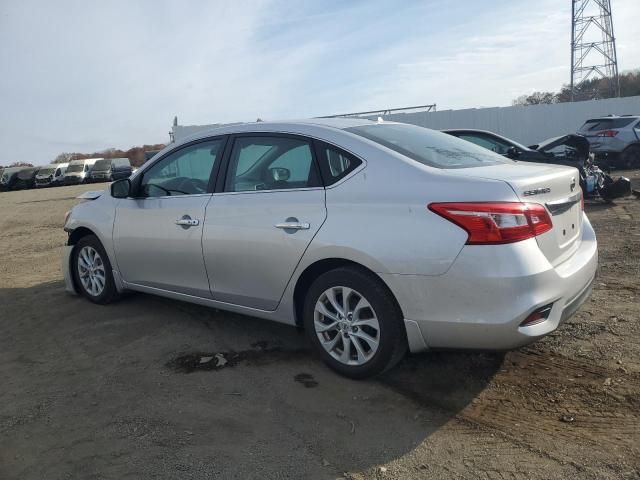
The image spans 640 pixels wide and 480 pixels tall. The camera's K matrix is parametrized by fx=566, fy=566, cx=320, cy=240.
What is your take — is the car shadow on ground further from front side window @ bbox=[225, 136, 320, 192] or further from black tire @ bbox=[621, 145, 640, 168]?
black tire @ bbox=[621, 145, 640, 168]

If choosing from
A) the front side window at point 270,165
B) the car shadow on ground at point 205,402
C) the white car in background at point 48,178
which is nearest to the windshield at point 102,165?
the white car in background at point 48,178

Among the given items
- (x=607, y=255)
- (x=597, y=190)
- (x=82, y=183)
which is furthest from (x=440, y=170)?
(x=82, y=183)

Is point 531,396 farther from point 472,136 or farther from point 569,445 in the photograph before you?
point 472,136

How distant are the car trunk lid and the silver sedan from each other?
0.01 m

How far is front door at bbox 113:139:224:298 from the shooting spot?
4.39 metres

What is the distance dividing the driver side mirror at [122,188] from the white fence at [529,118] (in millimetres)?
19824

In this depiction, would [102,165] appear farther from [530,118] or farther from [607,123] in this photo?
[607,123]

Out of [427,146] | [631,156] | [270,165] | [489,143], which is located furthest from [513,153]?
[631,156]

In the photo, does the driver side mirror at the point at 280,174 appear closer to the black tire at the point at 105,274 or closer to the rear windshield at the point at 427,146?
the rear windshield at the point at 427,146

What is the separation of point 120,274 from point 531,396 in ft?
11.9

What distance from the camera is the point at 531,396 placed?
332cm

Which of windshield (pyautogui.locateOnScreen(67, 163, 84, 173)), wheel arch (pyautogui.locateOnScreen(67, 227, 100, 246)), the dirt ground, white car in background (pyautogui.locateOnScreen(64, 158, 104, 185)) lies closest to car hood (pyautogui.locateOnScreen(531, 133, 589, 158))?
the dirt ground

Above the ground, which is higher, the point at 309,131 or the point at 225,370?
the point at 309,131

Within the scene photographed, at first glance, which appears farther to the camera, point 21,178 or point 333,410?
point 21,178
